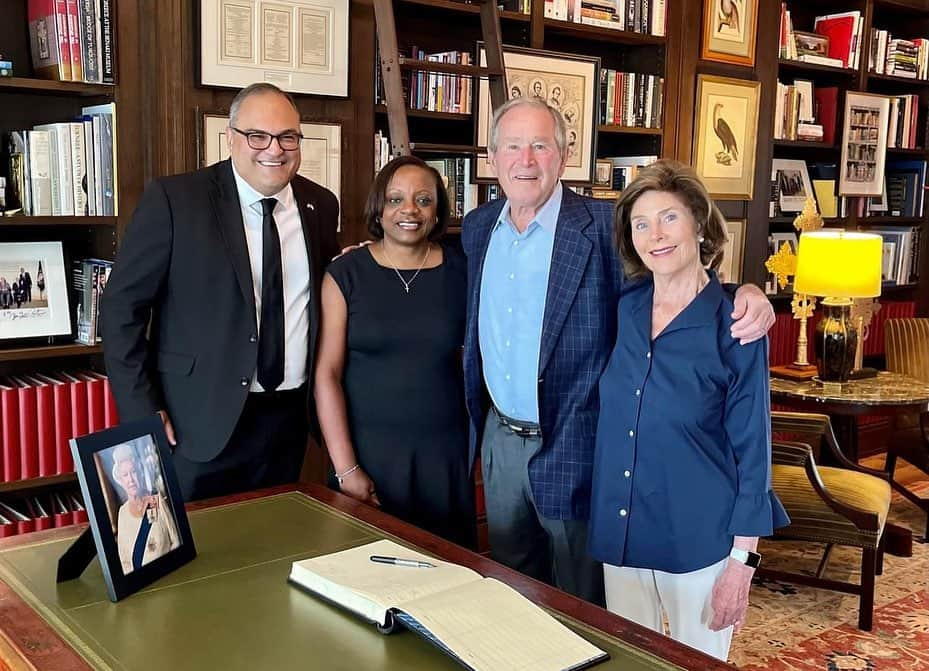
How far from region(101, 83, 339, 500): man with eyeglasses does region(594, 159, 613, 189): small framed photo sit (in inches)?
98.8

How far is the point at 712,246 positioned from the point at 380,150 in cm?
202

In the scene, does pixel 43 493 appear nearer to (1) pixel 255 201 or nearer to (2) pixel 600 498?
(1) pixel 255 201

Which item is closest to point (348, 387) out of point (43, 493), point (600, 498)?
point (600, 498)

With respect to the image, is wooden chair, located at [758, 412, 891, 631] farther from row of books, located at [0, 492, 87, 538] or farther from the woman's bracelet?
row of books, located at [0, 492, 87, 538]

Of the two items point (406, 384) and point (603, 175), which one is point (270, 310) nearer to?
point (406, 384)

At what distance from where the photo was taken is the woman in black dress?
8.00 feet

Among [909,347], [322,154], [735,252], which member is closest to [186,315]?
[322,154]

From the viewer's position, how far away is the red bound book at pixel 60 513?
3250mm

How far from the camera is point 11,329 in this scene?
3.15m

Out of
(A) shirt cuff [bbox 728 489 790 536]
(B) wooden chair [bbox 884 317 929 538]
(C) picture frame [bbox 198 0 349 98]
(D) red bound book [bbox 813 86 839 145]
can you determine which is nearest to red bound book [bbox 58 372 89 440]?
(C) picture frame [bbox 198 0 349 98]

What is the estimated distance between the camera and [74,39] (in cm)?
307

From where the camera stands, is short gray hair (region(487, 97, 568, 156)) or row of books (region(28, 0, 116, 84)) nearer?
short gray hair (region(487, 97, 568, 156))

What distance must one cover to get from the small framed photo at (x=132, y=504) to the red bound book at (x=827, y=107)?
506cm

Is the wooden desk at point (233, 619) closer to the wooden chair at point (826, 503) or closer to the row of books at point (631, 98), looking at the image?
the wooden chair at point (826, 503)
